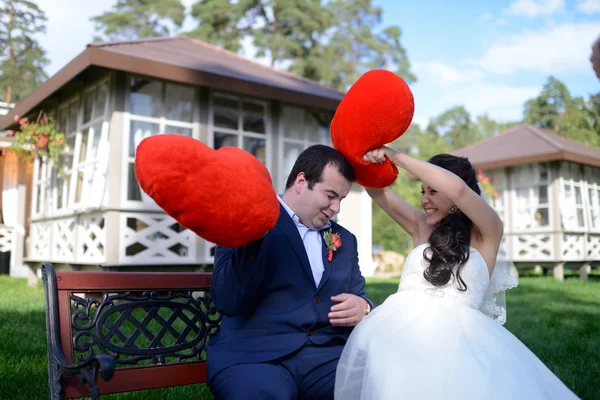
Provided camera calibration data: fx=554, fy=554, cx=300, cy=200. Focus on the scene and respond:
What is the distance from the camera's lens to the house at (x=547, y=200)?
14539 mm

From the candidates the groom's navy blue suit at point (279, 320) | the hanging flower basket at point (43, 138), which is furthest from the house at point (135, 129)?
the groom's navy blue suit at point (279, 320)

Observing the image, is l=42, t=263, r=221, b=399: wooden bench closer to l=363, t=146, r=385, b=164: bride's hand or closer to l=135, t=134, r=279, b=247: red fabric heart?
l=135, t=134, r=279, b=247: red fabric heart

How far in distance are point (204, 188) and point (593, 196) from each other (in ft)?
55.9

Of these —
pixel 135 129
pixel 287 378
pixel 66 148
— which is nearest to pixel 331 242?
pixel 287 378

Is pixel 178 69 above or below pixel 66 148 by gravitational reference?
above

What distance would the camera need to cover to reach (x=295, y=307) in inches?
104

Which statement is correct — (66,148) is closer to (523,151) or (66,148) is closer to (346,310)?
(346,310)

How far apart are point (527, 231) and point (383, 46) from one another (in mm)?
19547

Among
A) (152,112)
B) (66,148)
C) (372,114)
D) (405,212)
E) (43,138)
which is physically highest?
(152,112)

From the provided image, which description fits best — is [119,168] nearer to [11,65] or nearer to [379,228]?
[379,228]

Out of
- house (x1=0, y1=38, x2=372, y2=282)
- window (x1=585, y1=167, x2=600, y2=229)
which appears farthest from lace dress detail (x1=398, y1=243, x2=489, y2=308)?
window (x1=585, y1=167, x2=600, y2=229)

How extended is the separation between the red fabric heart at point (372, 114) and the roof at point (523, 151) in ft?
43.3

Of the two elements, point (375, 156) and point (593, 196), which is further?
point (593, 196)

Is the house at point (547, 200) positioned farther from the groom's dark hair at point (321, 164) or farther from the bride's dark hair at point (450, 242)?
the groom's dark hair at point (321, 164)
